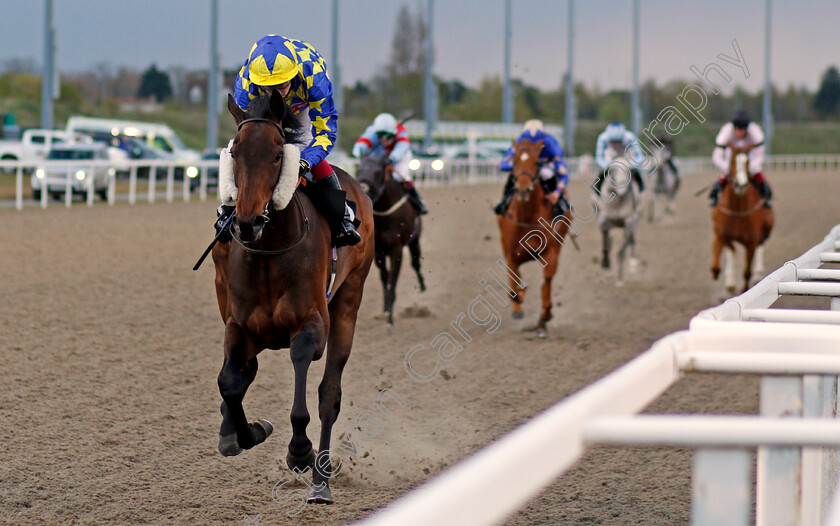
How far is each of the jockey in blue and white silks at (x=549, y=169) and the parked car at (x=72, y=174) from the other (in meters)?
12.1

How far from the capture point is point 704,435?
4.78 feet

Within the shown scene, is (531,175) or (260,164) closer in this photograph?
(260,164)

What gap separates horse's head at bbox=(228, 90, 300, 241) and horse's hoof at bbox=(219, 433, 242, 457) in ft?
2.96

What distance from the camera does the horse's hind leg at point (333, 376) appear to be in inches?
171

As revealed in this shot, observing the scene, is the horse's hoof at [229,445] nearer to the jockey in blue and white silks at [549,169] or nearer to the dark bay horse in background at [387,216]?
the dark bay horse in background at [387,216]

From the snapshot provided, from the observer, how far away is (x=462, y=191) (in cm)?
2911

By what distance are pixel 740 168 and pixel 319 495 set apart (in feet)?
24.3

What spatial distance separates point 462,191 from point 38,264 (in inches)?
712

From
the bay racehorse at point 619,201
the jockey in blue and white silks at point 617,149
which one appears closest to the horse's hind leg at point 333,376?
the bay racehorse at point 619,201

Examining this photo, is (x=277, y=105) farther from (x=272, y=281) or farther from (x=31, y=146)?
(x=31, y=146)

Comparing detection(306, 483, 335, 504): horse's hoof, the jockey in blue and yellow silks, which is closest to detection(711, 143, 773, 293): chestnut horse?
the jockey in blue and yellow silks

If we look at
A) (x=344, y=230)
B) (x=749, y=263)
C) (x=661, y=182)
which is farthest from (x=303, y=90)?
(x=661, y=182)

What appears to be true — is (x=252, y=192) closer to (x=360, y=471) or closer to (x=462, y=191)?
(x=360, y=471)

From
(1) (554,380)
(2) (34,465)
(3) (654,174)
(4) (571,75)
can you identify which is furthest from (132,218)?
(4) (571,75)
